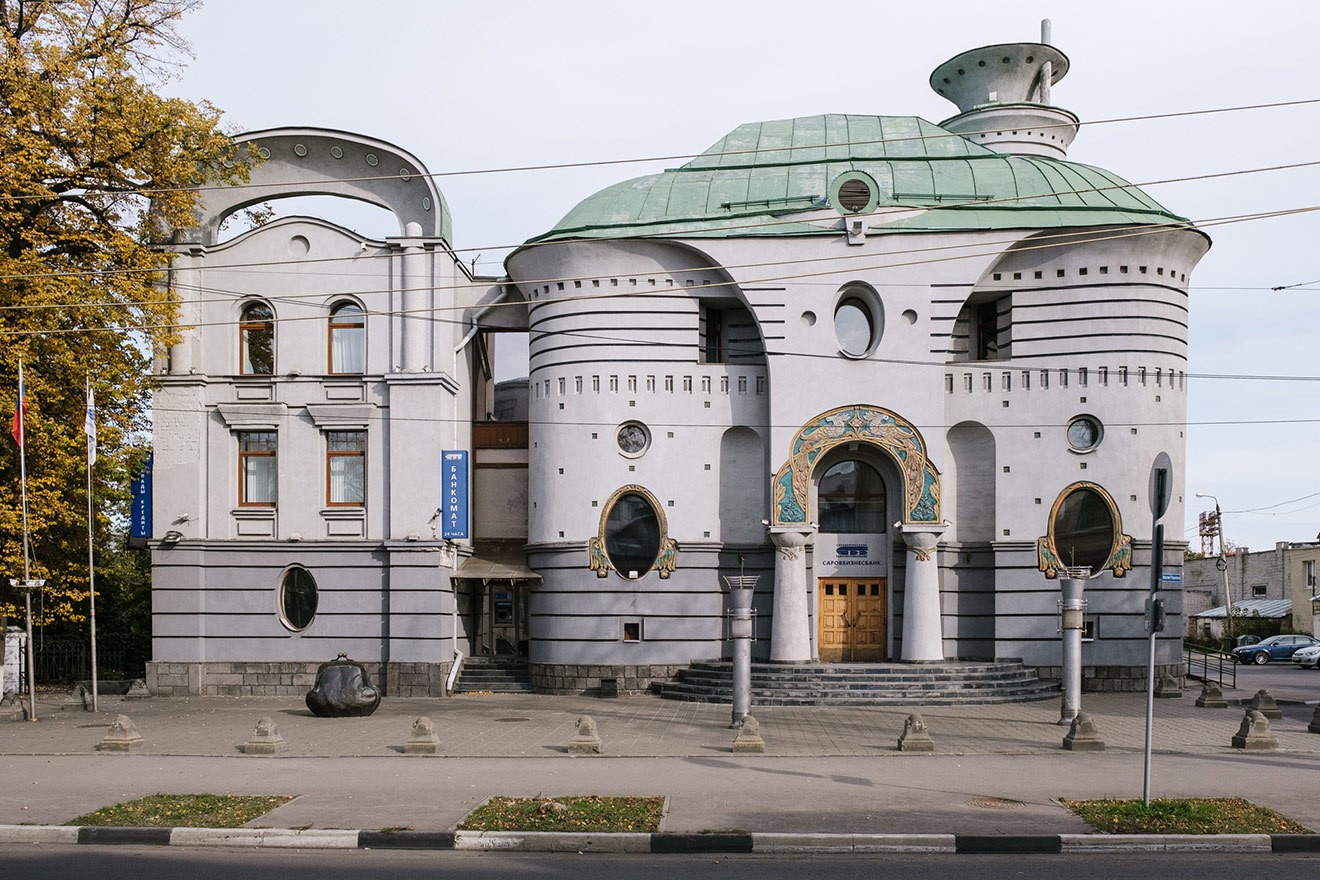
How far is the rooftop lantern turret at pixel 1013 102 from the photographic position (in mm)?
37562

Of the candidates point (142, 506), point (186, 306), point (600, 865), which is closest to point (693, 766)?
point (600, 865)

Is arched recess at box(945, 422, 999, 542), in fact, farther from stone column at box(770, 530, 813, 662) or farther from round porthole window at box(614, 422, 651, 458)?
round porthole window at box(614, 422, 651, 458)

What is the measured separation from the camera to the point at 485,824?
13930mm

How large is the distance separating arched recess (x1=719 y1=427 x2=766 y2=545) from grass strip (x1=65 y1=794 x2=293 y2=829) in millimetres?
17914

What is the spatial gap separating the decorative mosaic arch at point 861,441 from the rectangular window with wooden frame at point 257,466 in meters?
12.7

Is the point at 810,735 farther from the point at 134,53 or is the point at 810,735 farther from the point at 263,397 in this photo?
the point at 134,53

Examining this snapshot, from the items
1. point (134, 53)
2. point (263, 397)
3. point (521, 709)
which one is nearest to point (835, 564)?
point (521, 709)

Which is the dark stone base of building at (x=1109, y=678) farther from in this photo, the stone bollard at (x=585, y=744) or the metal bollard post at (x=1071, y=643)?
the stone bollard at (x=585, y=744)

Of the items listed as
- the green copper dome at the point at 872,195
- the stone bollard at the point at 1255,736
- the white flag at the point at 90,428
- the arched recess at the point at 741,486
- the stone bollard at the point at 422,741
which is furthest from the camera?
the arched recess at the point at 741,486

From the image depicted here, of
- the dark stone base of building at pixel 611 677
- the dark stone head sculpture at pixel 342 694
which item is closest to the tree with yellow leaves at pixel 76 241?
the dark stone head sculpture at pixel 342 694

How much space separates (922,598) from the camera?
30.4 meters

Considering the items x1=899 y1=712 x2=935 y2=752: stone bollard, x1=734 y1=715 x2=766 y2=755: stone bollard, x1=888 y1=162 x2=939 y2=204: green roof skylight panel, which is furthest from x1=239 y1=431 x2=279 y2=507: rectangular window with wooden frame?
x1=899 y1=712 x2=935 y2=752: stone bollard

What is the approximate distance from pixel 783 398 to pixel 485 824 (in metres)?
18.7

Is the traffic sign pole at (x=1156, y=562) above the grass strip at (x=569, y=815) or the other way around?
above
